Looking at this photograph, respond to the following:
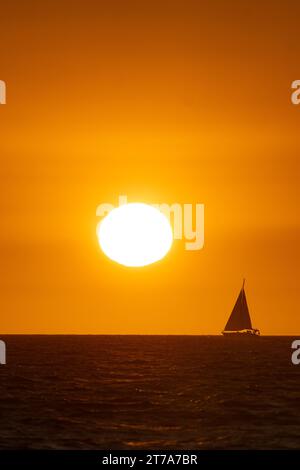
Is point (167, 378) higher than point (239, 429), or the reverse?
point (167, 378)

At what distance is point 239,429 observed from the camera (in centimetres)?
6047

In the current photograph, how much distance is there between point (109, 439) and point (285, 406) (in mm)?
21812

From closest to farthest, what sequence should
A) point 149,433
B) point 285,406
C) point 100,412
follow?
point 149,433
point 100,412
point 285,406

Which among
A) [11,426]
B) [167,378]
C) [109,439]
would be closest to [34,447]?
[109,439]

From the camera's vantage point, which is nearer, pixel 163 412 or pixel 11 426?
pixel 11 426

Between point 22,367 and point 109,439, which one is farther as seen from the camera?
point 22,367

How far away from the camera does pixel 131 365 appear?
446 ft

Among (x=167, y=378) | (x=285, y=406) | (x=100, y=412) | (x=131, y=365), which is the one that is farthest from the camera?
(x=131, y=365)

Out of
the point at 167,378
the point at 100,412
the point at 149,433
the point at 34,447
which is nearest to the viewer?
the point at 34,447
